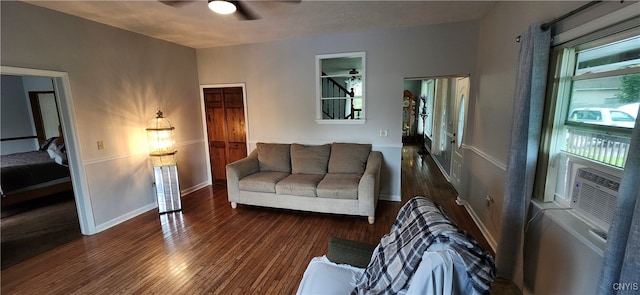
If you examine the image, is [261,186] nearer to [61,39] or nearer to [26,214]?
[61,39]

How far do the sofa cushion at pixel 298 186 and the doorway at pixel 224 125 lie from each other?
61.9 inches

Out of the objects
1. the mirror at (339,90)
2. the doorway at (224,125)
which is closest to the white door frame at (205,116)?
the doorway at (224,125)

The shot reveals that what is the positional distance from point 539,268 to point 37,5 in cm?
504

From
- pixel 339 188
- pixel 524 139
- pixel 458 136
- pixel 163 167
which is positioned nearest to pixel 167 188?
pixel 163 167

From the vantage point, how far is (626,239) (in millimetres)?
1003

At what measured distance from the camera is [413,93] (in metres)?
9.13

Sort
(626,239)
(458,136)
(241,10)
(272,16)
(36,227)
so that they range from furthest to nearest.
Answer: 1. (458,136)
2. (36,227)
3. (272,16)
4. (241,10)
5. (626,239)

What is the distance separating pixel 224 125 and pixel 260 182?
1760 millimetres

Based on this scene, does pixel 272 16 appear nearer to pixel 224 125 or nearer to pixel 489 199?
pixel 224 125

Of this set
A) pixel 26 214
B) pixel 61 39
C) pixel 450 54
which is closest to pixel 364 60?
pixel 450 54

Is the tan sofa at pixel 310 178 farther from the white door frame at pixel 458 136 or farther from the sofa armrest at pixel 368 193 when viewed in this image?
the white door frame at pixel 458 136

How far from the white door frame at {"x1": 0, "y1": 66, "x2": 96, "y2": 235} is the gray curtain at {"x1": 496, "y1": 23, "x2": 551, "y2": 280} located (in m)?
4.38

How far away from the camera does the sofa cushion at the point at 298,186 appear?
127 inches

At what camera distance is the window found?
47.9 inches
